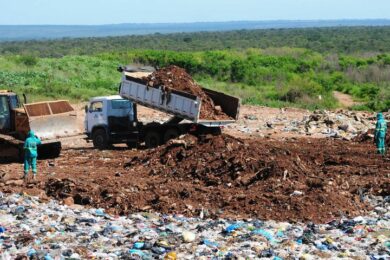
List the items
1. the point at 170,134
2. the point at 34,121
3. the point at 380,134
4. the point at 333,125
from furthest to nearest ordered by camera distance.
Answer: the point at 333,125, the point at 170,134, the point at 380,134, the point at 34,121

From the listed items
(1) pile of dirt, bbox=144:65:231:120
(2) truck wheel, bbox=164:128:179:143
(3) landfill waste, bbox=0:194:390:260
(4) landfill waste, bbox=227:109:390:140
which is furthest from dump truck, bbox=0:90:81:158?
(4) landfill waste, bbox=227:109:390:140

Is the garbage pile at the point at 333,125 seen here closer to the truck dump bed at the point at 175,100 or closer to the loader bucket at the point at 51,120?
the truck dump bed at the point at 175,100

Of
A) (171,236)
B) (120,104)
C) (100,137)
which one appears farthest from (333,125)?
(171,236)

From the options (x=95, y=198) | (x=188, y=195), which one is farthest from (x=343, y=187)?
(x=95, y=198)

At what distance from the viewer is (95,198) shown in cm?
1501

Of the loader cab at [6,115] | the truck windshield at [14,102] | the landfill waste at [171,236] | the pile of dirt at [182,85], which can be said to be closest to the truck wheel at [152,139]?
the pile of dirt at [182,85]

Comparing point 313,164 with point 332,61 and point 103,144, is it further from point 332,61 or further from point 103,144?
point 332,61

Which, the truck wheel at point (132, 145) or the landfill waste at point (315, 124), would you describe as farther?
the landfill waste at point (315, 124)

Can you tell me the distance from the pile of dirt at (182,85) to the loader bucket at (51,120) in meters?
2.95

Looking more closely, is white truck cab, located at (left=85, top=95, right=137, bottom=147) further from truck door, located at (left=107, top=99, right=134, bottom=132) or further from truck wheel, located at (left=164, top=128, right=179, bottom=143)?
truck wheel, located at (left=164, top=128, right=179, bottom=143)

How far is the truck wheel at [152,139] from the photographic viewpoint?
22.1 meters

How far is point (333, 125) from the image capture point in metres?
27.5

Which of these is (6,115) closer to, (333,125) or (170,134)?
(170,134)

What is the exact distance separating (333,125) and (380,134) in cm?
776
